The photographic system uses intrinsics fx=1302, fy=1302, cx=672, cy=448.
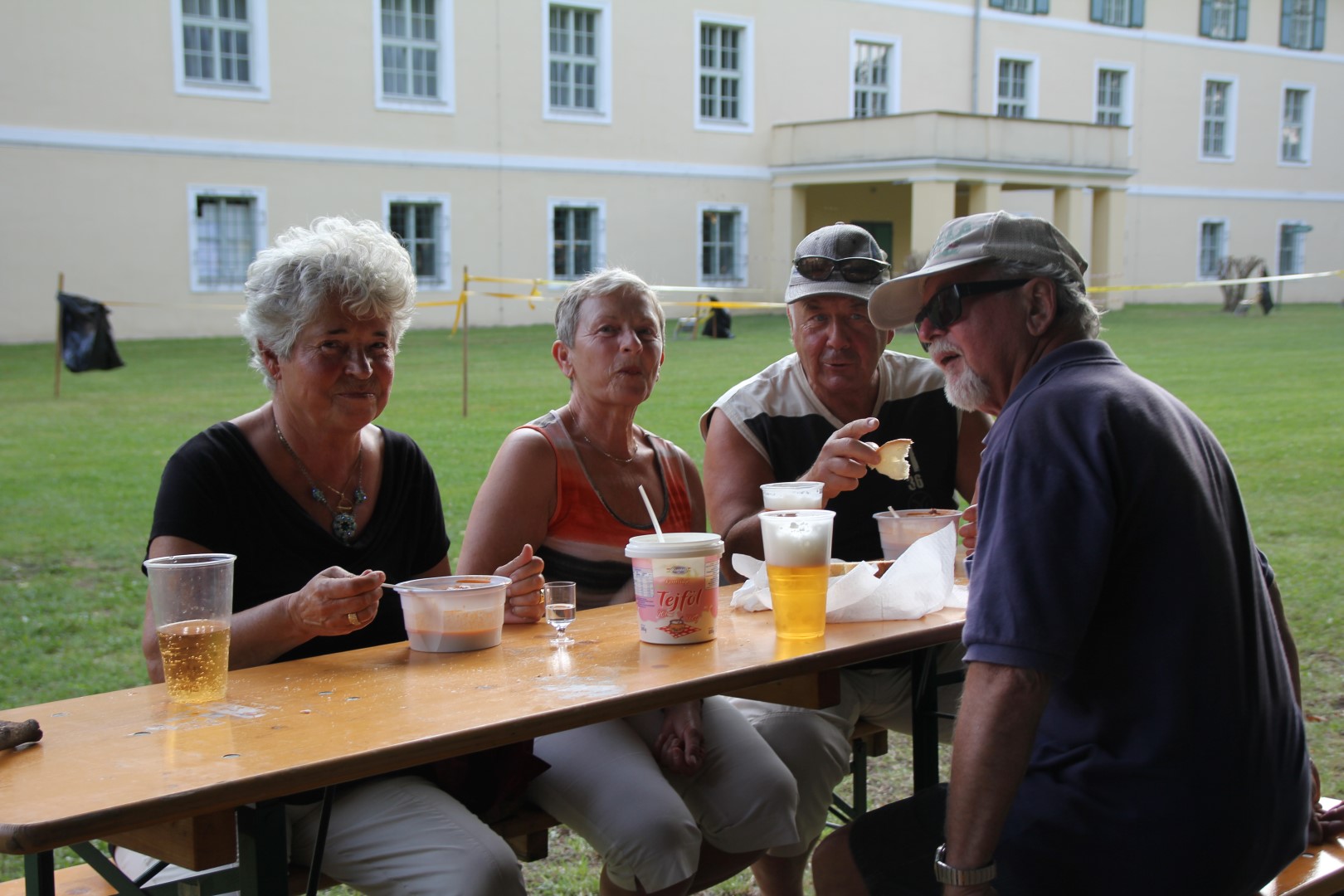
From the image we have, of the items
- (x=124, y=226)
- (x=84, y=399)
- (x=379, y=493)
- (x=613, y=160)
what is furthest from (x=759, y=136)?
(x=379, y=493)

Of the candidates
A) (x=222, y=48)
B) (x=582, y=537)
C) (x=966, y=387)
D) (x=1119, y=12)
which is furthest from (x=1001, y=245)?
(x=1119, y=12)

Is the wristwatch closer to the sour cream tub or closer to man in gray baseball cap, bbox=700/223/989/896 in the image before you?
the sour cream tub

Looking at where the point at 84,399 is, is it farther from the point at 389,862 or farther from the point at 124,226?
the point at 389,862

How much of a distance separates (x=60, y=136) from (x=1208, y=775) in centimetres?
2254

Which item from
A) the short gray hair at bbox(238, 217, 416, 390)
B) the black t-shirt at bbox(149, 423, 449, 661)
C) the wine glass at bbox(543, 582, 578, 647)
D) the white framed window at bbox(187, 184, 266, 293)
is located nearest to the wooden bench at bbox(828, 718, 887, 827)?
the wine glass at bbox(543, 582, 578, 647)

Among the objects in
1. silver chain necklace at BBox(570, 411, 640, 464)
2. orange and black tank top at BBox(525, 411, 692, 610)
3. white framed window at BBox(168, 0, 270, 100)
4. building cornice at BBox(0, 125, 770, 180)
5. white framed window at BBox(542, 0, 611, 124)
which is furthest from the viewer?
white framed window at BBox(542, 0, 611, 124)

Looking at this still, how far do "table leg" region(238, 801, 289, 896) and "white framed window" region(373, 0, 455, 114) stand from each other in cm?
2338

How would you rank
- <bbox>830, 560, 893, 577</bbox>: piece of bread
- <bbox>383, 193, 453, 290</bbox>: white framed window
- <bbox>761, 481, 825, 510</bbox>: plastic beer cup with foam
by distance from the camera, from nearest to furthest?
<bbox>761, 481, 825, 510</bbox>: plastic beer cup with foam
<bbox>830, 560, 893, 577</bbox>: piece of bread
<bbox>383, 193, 453, 290</bbox>: white framed window

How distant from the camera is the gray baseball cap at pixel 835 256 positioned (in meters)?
3.38

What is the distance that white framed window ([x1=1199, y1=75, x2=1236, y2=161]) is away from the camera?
113ft

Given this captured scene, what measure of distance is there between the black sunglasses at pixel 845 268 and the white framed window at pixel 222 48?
831 inches

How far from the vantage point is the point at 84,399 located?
13969mm

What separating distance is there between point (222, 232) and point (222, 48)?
313cm

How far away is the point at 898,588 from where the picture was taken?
2508 mm
